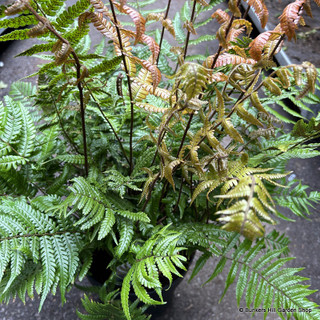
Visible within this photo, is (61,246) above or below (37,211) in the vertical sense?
below

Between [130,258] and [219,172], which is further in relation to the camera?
[130,258]

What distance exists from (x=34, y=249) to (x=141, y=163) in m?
0.37

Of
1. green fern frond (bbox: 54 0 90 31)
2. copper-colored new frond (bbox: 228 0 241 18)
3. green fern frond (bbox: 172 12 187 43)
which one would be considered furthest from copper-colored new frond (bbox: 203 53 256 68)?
green fern frond (bbox: 172 12 187 43)

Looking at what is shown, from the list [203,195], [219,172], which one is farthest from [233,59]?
[203,195]

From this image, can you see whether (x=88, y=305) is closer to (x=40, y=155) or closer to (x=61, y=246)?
(x=61, y=246)

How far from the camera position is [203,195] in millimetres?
1052

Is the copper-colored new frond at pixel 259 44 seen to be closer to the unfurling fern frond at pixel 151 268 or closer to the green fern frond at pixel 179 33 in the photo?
the unfurling fern frond at pixel 151 268

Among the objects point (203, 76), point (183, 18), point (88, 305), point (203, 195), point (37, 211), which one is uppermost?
point (203, 76)

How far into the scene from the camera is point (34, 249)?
0.84 m

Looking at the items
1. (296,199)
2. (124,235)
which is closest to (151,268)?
(124,235)

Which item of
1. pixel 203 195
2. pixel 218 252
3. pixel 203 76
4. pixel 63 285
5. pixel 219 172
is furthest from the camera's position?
pixel 203 195

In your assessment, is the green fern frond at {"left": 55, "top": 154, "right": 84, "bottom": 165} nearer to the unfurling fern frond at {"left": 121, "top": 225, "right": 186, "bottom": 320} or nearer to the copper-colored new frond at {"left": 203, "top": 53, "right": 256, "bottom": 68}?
the unfurling fern frond at {"left": 121, "top": 225, "right": 186, "bottom": 320}

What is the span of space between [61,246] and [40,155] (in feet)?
1.05

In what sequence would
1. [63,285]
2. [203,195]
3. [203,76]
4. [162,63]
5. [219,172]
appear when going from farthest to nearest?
[162,63] < [203,195] < [63,285] < [219,172] < [203,76]
